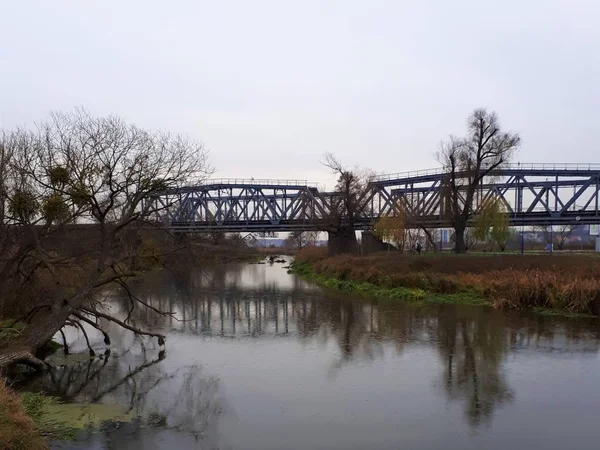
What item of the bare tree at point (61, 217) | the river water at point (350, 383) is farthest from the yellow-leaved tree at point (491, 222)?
the bare tree at point (61, 217)

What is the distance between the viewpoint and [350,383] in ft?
44.7

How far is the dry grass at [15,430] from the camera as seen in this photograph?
7441 mm

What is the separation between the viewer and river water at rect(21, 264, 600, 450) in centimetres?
1016

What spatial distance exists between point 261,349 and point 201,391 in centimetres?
522

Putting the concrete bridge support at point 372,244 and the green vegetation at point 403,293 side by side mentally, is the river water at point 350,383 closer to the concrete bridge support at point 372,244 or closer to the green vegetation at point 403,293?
the green vegetation at point 403,293

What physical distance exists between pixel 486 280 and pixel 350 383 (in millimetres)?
18406

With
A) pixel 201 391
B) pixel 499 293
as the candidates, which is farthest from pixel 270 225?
pixel 201 391

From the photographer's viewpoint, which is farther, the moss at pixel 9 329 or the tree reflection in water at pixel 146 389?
the moss at pixel 9 329

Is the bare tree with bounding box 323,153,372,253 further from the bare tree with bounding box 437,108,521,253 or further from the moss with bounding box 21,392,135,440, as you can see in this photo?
the moss with bounding box 21,392,135,440

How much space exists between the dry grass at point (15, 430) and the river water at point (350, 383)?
1565 millimetres

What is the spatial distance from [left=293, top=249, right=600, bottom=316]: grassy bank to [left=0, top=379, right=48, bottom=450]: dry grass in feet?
73.9

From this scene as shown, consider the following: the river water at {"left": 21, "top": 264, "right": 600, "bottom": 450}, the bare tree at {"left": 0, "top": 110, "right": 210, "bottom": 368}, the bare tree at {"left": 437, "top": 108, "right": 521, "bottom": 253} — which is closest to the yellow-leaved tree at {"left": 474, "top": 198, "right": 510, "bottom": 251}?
the bare tree at {"left": 437, "top": 108, "right": 521, "bottom": 253}

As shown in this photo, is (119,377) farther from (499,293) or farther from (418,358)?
(499,293)

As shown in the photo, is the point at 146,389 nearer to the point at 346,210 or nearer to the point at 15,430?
the point at 15,430
